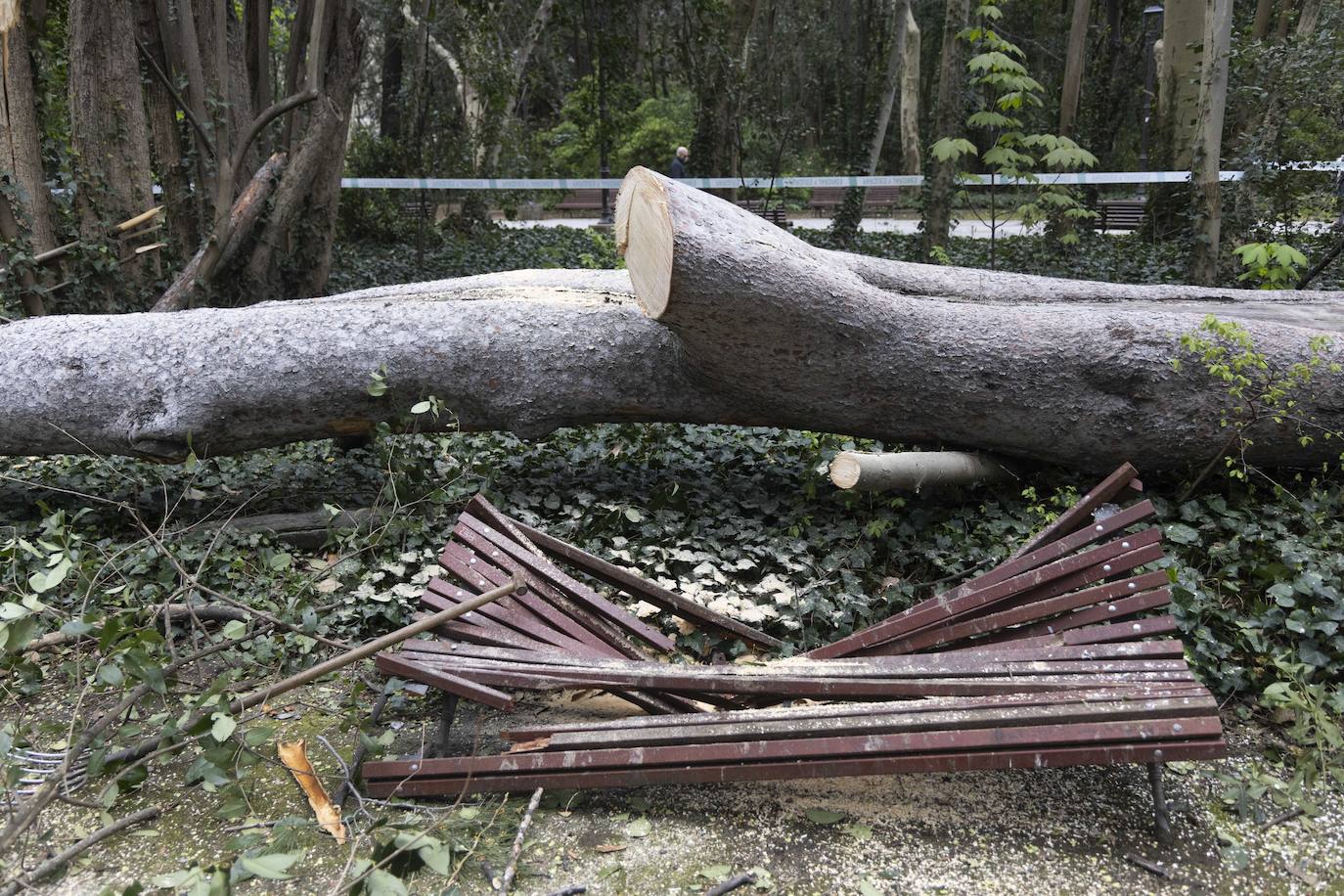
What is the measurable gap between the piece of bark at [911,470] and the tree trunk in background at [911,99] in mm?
17200

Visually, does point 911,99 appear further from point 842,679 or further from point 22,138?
point 842,679

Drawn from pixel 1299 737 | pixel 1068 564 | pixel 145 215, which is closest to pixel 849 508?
pixel 1068 564

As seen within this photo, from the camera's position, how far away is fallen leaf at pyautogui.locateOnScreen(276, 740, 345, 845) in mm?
2498

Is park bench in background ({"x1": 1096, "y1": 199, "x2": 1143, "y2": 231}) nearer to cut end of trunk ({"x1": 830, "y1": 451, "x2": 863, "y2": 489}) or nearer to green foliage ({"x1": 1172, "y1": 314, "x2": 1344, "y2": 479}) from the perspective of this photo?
green foliage ({"x1": 1172, "y1": 314, "x2": 1344, "y2": 479})

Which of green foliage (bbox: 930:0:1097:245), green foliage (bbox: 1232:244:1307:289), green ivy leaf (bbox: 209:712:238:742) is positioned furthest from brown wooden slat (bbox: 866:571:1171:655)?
green foliage (bbox: 930:0:1097:245)

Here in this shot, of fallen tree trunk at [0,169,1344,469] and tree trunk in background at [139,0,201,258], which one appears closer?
fallen tree trunk at [0,169,1344,469]

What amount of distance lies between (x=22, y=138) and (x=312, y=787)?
16.9 feet

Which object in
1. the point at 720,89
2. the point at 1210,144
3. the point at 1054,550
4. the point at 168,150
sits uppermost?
the point at 720,89

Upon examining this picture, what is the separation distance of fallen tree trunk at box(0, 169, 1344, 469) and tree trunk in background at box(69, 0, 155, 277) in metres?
2.50

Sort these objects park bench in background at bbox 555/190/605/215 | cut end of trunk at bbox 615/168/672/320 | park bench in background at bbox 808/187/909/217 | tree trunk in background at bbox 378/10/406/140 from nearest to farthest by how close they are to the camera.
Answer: cut end of trunk at bbox 615/168/672/320 → tree trunk in background at bbox 378/10/406/140 → park bench in background at bbox 808/187/909/217 → park bench in background at bbox 555/190/605/215

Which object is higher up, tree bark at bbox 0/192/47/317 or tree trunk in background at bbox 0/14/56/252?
tree trunk in background at bbox 0/14/56/252

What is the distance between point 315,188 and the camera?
7438mm

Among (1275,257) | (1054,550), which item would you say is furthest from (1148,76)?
(1054,550)

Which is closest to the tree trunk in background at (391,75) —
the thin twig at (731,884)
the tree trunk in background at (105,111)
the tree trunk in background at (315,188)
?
the tree trunk in background at (315,188)
